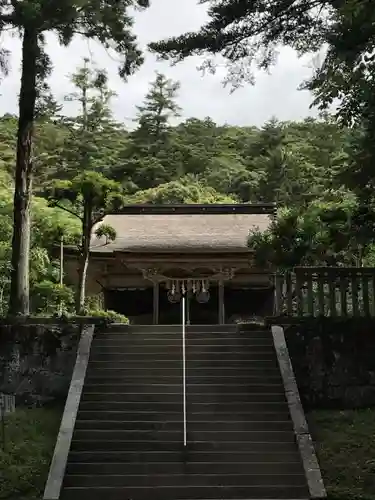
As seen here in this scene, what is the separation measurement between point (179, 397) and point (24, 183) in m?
5.41

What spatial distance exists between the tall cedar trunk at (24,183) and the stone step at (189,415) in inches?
134

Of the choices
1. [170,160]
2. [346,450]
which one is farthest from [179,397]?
[170,160]

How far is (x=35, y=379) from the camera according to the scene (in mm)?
10336

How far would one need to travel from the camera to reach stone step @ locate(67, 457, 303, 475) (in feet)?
24.5

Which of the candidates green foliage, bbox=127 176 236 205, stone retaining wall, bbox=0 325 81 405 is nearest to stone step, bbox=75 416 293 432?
stone retaining wall, bbox=0 325 81 405

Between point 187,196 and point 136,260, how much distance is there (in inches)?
588

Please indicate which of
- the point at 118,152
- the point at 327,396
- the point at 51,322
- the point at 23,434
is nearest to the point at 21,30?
the point at 51,322

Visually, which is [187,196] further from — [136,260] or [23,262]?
[23,262]

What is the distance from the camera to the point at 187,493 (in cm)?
704

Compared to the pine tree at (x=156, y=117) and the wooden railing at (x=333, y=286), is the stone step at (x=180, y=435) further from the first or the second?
the pine tree at (x=156, y=117)

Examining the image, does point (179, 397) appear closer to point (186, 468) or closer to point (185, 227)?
point (186, 468)

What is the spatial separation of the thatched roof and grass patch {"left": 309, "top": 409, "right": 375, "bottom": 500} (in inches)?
263

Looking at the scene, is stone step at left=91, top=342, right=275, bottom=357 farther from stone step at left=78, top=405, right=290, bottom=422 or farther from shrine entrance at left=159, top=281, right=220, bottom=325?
shrine entrance at left=159, top=281, right=220, bottom=325

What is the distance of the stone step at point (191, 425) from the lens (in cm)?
841
